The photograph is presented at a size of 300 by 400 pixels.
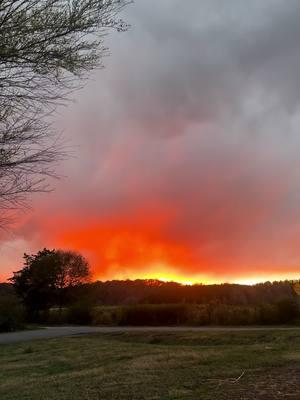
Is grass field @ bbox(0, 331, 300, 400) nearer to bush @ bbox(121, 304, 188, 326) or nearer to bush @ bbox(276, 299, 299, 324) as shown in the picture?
bush @ bbox(276, 299, 299, 324)

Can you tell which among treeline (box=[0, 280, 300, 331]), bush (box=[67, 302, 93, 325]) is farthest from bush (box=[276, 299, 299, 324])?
bush (box=[67, 302, 93, 325])

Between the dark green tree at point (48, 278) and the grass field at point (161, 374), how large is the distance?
47282mm

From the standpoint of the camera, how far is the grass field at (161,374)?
31.9ft

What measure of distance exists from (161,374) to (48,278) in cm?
5876

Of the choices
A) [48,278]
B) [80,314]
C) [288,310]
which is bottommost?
[288,310]

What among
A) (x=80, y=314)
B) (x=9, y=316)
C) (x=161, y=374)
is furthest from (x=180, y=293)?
(x=161, y=374)

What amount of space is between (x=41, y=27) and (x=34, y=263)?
66.7m

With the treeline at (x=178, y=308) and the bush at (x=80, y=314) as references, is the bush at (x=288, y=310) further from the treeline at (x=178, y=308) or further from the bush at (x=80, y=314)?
A: the bush at (x=80, y=314)

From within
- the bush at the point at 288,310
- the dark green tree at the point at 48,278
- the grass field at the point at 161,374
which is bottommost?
the grass field at the point at 161,374

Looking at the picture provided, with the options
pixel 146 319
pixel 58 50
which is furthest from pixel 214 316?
pixel 58 50

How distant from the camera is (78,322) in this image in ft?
176

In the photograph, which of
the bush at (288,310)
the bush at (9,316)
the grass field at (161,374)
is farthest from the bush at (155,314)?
the grass field at (161,374)

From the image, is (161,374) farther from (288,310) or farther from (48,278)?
(48,278)

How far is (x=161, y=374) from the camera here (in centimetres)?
1270
